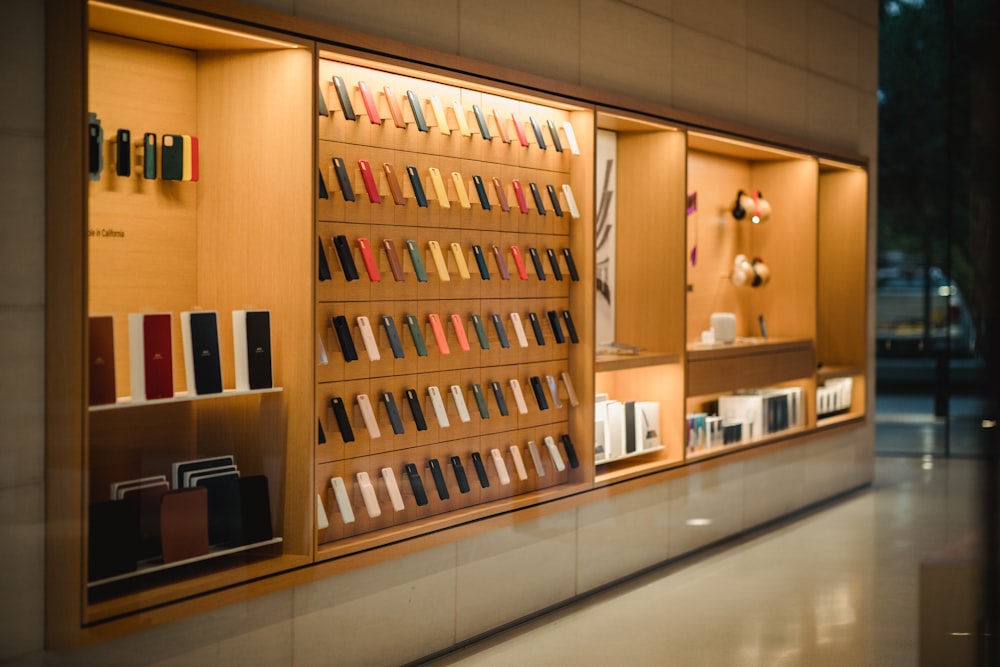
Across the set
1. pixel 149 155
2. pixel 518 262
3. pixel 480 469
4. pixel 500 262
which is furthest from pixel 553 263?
pixel 149 155

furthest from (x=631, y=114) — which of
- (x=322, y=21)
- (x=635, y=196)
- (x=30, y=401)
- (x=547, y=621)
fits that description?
(x=30, y=401)

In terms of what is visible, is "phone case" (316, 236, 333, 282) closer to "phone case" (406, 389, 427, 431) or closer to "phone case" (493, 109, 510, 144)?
"phone case" (406, 389, 427, 431)

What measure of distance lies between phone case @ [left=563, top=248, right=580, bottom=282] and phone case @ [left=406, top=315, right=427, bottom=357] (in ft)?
3.05

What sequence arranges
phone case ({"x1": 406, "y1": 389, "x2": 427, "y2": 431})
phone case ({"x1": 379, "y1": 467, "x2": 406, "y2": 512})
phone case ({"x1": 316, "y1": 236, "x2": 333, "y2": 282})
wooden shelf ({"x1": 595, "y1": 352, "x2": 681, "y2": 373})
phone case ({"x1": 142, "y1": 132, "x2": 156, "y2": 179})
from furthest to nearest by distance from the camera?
wooden shelf ({"x1": 595, "y1": 352, "x2": 681, "y2": 373}) → phone case ({"x1": 406, "y1": 389, "x2": 427, "y2": 431}) → phone case ({"x1": 379, "y1": 467, "x2": 406, "y2": 512}) → phone case ({"x1": 316, "y1": 236, "x2": 333, "y2": 282}) → phone case ({"x1": 142, "y1": 132, "x2": 156, "y2": 179})

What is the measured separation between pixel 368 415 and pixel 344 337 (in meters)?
0.32

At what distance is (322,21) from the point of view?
3395 mm

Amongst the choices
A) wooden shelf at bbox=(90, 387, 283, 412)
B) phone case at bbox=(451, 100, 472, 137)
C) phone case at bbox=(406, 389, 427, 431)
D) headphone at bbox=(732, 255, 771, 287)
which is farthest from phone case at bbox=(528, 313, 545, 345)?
headphone at bbox=(732, 255, 771, 287)

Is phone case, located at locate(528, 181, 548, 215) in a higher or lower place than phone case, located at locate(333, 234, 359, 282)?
higher

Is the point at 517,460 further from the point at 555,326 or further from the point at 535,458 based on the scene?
the point at 555,326

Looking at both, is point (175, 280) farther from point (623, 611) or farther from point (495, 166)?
point (623, 611)

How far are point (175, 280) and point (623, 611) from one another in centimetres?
240

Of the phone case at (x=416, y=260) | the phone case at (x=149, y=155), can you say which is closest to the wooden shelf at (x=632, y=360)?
the phone case at (x=416, y=260)

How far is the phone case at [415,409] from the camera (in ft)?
13.1

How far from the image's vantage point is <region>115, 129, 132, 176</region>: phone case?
309cm
